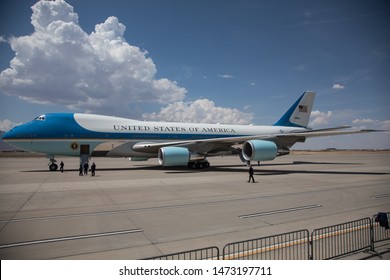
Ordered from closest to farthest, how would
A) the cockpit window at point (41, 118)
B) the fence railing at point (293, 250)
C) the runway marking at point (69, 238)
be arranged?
1. the fence railing at point (293, 250)
2. the runway marking at point (69, 238)
3. the cockpit window at point (41, 118)

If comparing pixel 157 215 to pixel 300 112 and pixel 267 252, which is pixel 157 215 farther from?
pixel 300 112

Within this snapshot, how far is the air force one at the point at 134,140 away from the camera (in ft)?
75.6

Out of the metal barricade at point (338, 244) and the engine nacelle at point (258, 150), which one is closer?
the metal barricade at point (338, 244)

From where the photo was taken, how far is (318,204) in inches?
438

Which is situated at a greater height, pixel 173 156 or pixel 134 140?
pixel 134 140

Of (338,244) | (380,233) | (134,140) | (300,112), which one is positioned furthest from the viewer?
(300,112)

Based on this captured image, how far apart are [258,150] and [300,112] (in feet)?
60.1

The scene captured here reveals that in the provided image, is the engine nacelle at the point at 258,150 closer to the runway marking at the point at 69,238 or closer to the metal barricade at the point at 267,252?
the runway marking at the point at 69,238

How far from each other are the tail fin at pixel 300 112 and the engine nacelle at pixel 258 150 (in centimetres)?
1600

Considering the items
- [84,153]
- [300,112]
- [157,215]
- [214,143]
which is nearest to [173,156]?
[214,143]

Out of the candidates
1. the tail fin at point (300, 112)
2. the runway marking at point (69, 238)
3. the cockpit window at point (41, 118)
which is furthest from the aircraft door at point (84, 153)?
the tail fin at point (300, 112)

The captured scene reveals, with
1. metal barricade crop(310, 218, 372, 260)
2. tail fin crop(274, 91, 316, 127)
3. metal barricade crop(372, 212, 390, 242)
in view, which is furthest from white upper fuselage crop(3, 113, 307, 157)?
metal barricade crop(310, 218, 372, 260)

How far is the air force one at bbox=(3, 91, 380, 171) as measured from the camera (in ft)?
75.6

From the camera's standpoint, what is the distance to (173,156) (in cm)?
2295
